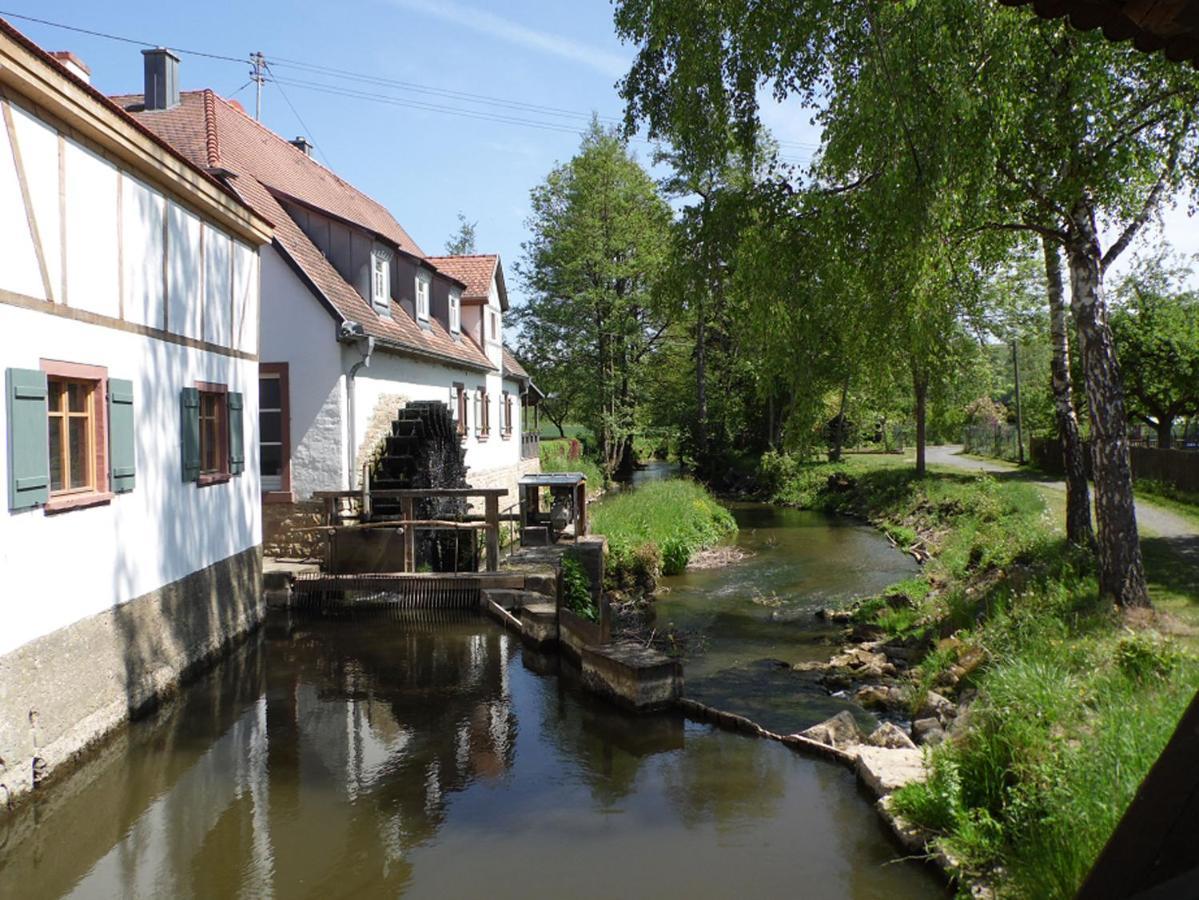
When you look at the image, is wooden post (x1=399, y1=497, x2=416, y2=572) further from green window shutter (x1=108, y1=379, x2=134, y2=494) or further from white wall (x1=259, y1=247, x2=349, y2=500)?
green window shutter (x1=108, y1=379, x2=134, y2=494)

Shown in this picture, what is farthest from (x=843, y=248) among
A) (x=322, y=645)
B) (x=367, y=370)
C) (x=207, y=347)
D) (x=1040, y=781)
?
(x=367, y=370)

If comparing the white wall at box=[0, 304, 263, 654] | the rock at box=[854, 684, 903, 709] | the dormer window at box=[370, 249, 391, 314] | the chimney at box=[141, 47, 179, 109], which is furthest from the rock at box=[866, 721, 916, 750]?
the chimney at box=[141, 47, 179, 109]

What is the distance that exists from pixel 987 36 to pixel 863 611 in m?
8.04

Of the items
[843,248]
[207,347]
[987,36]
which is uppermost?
[987,36]

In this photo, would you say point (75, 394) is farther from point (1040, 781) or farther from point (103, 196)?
point (1040, 781)

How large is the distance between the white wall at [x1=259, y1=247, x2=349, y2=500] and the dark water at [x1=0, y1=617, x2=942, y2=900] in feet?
16.9

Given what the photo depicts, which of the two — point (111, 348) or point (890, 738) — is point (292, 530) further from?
point (890, 738)

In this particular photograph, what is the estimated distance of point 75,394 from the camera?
732cm

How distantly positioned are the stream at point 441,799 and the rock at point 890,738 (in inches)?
20.3

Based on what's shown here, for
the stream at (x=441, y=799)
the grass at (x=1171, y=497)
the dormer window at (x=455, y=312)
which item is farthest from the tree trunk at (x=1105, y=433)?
the dormer window at (x=455, y=312)

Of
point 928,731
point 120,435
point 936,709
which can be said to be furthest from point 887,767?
point 120,435

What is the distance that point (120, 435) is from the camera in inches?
305

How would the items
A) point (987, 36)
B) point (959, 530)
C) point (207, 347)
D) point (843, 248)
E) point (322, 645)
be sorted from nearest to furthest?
point (987, 36)
point (843, 248)
point (207, 347)
point (322, 645)
point (959, 530)

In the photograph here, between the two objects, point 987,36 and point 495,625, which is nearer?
point 987,36
